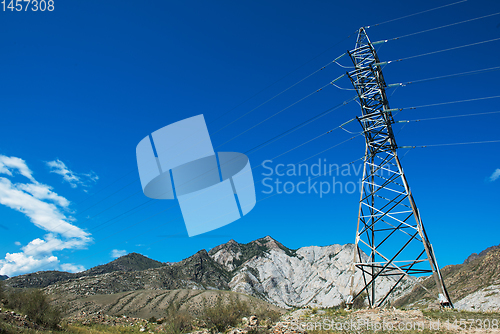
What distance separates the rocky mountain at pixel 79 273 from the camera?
9525 cm

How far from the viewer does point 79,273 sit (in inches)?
4626

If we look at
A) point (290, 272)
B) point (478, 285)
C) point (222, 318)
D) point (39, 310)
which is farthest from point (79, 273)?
point (478, 285)

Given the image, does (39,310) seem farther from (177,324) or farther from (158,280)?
(158,280)

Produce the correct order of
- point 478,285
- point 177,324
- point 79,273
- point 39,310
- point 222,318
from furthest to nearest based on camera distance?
point 79,273 → point 478,285 → point 177,324 → point 222,318 → point 39,310

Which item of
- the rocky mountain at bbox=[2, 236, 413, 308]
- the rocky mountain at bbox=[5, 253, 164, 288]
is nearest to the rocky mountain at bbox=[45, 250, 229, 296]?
the rocky mountain at bbox=[2, 236, 413, 308]

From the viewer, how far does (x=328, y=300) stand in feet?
348

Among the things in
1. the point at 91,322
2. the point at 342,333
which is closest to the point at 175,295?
the point at 91,322

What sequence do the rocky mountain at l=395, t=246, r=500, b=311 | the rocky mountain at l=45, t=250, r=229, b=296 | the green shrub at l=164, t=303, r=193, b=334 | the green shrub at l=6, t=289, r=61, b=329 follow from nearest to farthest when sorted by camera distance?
the green shrub at l=6, t=289, r=61, b=329 < the green shrub at l=164, t=303, r=193, b=334 < the rocky mountain at l=395, t=246, r=500, b=311 < the rocky mountain at l=45, t=250, r=229, b=296

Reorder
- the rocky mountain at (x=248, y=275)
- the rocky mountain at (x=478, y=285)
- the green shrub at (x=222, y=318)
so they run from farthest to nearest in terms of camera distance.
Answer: the rocky mountain at (x=248, y=275), the rocky mountain at (x=478, y=285), the green shrub at (x=222, y=318)

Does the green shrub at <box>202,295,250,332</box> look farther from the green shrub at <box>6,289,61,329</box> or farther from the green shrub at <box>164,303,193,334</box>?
the green shrub at <box>6,289,61,329</box>

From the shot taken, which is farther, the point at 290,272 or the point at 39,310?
the point at 290,272

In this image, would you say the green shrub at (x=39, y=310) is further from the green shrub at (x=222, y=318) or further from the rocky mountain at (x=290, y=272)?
the rocky mountain at (x=290, y=272)

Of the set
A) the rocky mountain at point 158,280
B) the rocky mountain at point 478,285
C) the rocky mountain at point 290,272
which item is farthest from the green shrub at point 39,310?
the rocky mountain at point 290,272

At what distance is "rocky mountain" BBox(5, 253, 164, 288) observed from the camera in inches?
3750
